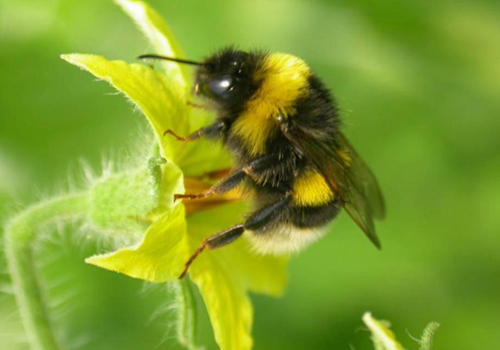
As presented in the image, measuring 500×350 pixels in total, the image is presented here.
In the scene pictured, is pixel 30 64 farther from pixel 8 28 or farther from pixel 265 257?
pixel 265 257

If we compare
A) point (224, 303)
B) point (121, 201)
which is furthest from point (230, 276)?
point (121, 201)

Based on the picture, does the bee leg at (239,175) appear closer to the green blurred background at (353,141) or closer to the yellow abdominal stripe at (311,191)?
the yellow abdominal stripe at (311,191)

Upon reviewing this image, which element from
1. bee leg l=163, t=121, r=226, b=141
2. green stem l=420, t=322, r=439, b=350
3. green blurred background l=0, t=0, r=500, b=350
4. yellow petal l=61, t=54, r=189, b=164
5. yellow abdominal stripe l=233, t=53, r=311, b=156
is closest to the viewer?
green stem l=420, t=322, r=439, b=350

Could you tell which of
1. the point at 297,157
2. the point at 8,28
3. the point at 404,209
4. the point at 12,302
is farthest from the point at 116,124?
the point at 297,157

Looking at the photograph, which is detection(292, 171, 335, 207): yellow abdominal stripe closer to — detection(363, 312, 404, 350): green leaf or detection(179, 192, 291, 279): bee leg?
detection(179, 192, 291, 279): bee leg

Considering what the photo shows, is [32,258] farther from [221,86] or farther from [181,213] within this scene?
[221,86]

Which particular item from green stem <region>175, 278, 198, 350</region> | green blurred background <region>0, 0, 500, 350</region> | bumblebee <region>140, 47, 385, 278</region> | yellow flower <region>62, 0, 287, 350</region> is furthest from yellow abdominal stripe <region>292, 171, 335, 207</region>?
green blurred background <region>0, 0, 500, 350</region>

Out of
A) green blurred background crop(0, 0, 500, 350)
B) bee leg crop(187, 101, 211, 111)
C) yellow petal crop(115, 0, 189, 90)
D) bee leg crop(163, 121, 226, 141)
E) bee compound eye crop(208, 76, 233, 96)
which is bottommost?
green blurred background crop(0, 0, 500, 350)

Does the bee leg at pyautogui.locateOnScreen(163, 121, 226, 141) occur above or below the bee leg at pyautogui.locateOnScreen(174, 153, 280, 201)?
above
